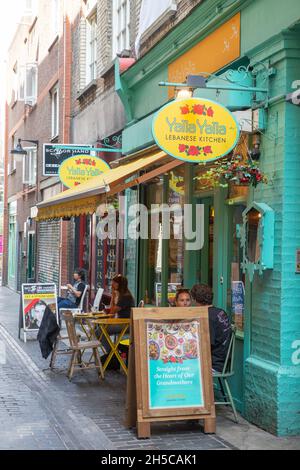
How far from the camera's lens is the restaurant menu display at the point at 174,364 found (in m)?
6.41

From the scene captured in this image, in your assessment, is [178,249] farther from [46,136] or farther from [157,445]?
[46,136]

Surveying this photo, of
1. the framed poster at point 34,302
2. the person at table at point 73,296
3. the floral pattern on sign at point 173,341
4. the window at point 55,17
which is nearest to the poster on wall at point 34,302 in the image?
the framed poster at point 34,302

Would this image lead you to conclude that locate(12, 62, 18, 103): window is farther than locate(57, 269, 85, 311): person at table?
Yes

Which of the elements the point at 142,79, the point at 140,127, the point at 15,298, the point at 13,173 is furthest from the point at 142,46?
the point at 13,173

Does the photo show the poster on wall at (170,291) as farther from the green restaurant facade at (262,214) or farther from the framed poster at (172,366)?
the framed poster at (172,366)

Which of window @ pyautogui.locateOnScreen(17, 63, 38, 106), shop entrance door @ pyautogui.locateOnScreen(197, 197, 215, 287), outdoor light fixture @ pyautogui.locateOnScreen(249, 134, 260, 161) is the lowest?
shop entrance door @ pyautogui.locateOnScreen(197, 197, 215, 287)

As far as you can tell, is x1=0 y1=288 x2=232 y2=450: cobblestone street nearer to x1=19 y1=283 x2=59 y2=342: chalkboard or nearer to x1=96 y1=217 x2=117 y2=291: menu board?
x1=19 y1=283 x2=59 y2=342: chalkboard

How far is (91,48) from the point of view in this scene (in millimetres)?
16859

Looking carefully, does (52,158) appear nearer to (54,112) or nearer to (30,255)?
(54,112)

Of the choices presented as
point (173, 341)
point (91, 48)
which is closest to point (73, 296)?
point (91, 48)

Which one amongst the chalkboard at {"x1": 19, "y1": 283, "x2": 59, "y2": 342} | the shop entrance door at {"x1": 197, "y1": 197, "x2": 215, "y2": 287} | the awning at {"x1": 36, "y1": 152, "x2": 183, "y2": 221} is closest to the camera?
the awning at {"x1": 36, "y1": 152, "x2": 183, "y2": 221}

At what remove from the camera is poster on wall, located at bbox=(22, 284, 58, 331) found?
13.0 metres

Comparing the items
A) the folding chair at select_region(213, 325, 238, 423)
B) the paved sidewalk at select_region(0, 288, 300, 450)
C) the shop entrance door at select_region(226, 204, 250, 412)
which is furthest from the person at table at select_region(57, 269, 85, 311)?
the folding chair at select_region(213, 325, 238, 423)

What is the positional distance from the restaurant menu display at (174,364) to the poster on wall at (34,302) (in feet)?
22.4
